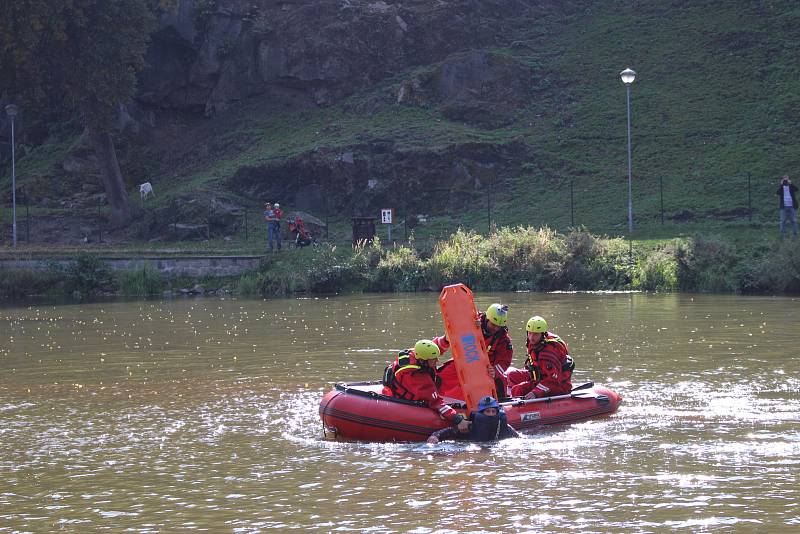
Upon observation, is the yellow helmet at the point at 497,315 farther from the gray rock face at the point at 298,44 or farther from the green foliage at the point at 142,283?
the gray rock face at the point at 298,44

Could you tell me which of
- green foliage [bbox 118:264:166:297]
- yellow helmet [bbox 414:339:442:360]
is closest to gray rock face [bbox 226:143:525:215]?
green foliage [bbox 118:264:166:297]

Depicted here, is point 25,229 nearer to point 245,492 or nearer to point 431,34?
point 431,34

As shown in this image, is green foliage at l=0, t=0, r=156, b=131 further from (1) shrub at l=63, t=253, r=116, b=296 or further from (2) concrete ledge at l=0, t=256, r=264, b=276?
(2) concrete ledge at l=0, t=256, r=264, b=276

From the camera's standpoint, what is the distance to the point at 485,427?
14.7 metres

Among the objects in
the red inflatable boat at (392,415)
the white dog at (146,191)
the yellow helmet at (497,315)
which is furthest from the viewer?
the white dog at (146,191)

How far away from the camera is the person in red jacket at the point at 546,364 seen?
1617cm

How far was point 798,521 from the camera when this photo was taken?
1075cm

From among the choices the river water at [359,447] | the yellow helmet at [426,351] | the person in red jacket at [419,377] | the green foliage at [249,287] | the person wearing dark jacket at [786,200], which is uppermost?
the person wearing dark jacket at [786,200]

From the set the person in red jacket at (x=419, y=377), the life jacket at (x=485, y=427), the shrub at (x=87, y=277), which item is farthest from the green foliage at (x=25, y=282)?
the life jacket at (x=485, y=427)

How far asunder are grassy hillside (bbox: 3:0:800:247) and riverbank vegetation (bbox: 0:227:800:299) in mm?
3537

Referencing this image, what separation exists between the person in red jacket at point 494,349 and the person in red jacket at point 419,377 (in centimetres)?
108

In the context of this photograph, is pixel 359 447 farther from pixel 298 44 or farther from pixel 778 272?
pixel 298 44

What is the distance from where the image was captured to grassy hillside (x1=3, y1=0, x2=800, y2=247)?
149 ft

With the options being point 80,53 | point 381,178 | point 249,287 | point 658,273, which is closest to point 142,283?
point 249,287
